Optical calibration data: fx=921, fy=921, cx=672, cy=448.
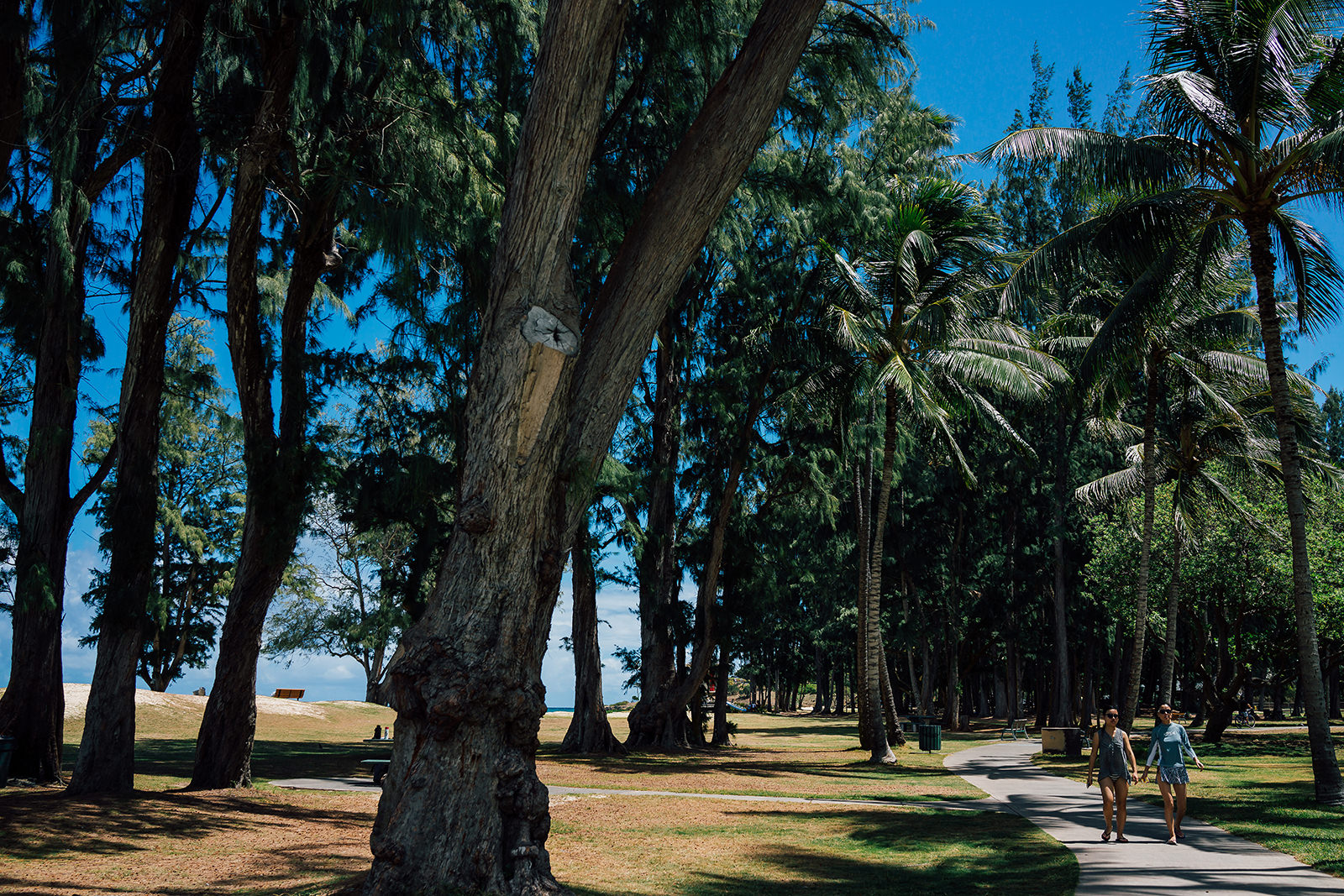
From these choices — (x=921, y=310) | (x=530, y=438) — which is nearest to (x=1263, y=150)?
(x=921, y=310)

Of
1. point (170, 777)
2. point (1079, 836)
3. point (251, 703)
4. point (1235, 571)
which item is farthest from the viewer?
point (1235, 571)

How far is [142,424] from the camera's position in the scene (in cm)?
1297

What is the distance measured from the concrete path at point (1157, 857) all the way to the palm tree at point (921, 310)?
8099 mm

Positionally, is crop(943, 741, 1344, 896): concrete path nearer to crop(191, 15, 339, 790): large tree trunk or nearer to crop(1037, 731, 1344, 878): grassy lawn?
crop(1037, 731, 1344, 878): grassy lawn

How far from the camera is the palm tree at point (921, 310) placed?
2094cm

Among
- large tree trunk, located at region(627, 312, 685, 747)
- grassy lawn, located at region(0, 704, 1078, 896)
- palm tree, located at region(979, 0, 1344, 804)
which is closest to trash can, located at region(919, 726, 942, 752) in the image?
large tree trunk, located at region(627, 312, 685, 747)

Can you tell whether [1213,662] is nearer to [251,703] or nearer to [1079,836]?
[1079,836]

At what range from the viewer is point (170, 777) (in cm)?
1543

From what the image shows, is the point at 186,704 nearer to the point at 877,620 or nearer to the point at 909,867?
the point at 877,620

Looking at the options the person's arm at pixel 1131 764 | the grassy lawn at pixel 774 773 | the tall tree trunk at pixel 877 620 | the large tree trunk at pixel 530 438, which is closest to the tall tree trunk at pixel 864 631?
the tall tree trunk at pixel 877 620

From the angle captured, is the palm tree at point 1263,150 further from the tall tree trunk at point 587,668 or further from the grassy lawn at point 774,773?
the tall tree trunk at point 587,668

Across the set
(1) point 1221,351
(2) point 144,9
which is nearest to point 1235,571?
(1) point 1221,351

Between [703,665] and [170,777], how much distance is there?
12.9 metres

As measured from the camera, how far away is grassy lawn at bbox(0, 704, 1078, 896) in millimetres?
7930
